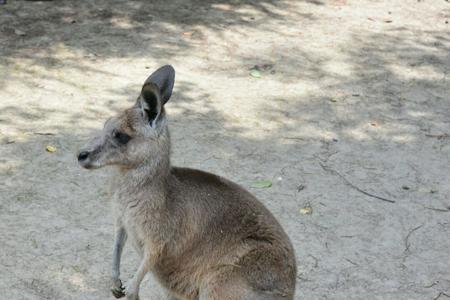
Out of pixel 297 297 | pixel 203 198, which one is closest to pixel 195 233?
pixel 203 198

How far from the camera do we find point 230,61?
659 cm

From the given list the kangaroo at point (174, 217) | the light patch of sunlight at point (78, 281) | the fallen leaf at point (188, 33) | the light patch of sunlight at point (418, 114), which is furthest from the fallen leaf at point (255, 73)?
the kangaroo at point (174, 217)

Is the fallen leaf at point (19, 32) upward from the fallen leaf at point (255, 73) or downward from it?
downward

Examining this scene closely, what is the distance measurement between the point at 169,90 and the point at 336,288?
1.38 metres

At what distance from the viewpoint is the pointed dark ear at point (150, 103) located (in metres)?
3.12

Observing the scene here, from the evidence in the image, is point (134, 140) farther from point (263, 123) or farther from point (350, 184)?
point (263, 123)

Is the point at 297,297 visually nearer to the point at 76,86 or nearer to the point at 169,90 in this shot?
the point at 169,90

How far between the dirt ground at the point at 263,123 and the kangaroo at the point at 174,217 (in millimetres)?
619

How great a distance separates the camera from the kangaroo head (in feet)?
10.4

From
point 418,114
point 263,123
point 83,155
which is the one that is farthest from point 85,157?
point 418,114

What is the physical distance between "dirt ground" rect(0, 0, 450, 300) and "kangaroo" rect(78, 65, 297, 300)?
0.62 metres

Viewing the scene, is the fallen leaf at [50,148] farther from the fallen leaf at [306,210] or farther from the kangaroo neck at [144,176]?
the kangaroo neck at [144,176]

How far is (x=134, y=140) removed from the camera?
319 cm

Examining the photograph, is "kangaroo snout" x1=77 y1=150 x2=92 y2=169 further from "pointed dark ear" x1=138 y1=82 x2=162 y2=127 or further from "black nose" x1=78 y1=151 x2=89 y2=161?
"pointed dark ear" x1=138 y1=82 x2=162 y2=127
